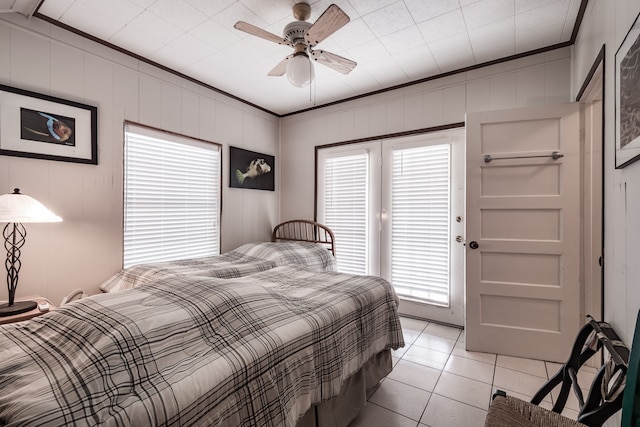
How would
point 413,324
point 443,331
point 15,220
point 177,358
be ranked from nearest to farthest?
point 177,358, point 15,220, point 443,331, point 413,324

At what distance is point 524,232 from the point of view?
2.45 m

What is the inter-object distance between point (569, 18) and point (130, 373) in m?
3.36

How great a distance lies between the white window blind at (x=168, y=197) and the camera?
9.19ft

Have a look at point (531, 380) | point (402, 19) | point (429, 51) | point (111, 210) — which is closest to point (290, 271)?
point (111, 210)

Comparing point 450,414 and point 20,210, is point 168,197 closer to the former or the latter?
point 20,210

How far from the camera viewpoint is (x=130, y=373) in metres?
0.89

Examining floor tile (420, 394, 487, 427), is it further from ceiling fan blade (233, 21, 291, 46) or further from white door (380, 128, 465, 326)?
ceiling fan blade (233, 21, 291, 46)

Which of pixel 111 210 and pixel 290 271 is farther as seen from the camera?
pixel 111 210

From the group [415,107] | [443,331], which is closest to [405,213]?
[415,107]

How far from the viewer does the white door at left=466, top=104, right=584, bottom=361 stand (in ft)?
7.63

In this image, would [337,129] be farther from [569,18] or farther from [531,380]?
[531,380]

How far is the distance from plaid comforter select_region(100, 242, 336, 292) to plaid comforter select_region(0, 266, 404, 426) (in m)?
1.25

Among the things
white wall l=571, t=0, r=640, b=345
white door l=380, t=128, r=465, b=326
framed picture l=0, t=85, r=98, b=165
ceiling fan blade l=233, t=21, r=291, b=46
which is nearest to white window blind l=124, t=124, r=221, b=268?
framed picture l=0, t=85, r=98, b=165

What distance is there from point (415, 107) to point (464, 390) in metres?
2.69
